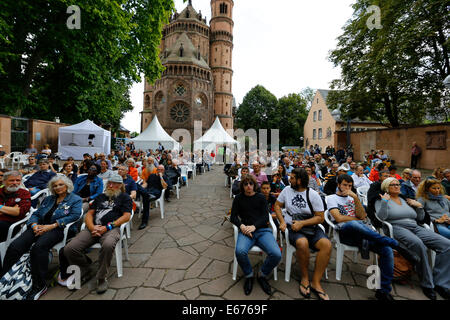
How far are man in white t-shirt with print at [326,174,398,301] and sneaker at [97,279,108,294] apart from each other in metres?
3.13

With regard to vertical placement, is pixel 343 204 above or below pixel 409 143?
below

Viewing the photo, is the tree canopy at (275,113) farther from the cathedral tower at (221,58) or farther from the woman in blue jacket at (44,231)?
the woman in blue jacket at (44,231)

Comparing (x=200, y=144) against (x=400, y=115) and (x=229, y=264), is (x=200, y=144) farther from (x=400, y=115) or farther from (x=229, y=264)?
(x=400, y=115)

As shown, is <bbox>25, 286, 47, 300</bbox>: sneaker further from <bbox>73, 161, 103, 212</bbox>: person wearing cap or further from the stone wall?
the stone wall

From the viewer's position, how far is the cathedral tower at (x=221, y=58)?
130 ft

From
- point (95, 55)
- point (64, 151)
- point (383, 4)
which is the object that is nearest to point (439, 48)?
point (383, 4)

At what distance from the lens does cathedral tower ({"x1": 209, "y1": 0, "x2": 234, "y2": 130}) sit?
3966 cm

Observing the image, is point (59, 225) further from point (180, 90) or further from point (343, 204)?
point (180, 90)

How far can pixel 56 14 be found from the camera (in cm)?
934

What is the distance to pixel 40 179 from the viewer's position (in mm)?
4367

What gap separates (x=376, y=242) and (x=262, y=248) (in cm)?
143

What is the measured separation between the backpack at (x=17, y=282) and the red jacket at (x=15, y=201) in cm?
72

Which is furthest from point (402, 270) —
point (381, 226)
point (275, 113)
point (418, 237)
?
point (275, 113)
